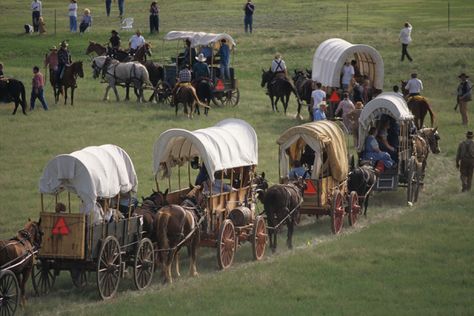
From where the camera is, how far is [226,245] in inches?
925

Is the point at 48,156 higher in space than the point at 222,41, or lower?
lower

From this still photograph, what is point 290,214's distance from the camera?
25.4m

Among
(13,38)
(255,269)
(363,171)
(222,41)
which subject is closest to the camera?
(255,269)

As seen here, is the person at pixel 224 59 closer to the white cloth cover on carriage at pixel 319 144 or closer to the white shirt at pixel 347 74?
the white shirt at pixel 347 74

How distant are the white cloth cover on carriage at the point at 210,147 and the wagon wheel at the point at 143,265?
85.9 inches

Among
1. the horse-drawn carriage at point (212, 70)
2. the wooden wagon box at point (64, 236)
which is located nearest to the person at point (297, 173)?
the wooden wagon box at point (64, 236)

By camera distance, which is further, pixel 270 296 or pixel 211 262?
pixel 211 262

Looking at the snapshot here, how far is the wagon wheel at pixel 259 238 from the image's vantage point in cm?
2419

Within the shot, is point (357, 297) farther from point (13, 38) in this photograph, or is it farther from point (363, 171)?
point (13, 38)

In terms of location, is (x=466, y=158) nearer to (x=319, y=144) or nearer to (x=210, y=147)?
(x=319, y=144)

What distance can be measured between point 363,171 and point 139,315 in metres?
10.7

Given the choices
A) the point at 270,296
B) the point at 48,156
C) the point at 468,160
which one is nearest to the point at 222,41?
the point at 48,156

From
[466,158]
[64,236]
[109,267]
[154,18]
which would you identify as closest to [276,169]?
[466,158]

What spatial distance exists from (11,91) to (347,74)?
1082 centimetres
